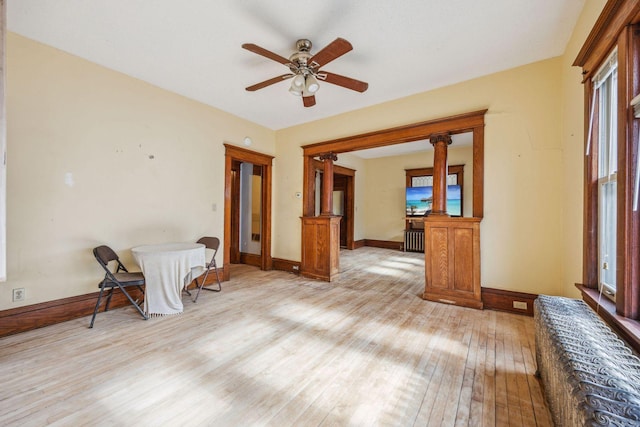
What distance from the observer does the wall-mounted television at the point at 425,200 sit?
7.19 meters

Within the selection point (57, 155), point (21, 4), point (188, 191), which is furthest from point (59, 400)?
point (21, 4)

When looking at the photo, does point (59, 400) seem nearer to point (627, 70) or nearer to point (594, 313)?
point (594, 313)

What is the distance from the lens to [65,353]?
2.17 meters

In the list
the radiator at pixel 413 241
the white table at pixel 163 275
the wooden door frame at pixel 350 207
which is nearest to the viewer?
the white table at pixel 163 275

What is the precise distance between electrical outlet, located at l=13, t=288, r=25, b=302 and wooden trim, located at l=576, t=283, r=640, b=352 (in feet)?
15.2

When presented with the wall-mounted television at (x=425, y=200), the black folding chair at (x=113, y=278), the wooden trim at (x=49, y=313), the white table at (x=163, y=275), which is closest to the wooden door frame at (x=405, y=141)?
the white table at (x=163, y=275)

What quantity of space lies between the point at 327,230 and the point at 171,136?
2804 mm

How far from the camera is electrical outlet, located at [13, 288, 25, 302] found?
254 cm

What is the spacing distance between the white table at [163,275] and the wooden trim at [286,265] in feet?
7.43

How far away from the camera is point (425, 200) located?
7.59 metres

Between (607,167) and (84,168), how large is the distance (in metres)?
4.85

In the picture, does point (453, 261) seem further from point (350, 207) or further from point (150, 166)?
point (350, 207)

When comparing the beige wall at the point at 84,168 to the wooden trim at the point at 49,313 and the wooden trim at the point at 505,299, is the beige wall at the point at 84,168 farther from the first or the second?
the wooden trim at the point at 505,299

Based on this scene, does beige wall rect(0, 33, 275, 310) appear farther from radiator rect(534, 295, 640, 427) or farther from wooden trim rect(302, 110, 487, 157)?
radiator rect(534, 295, 640, 427)
